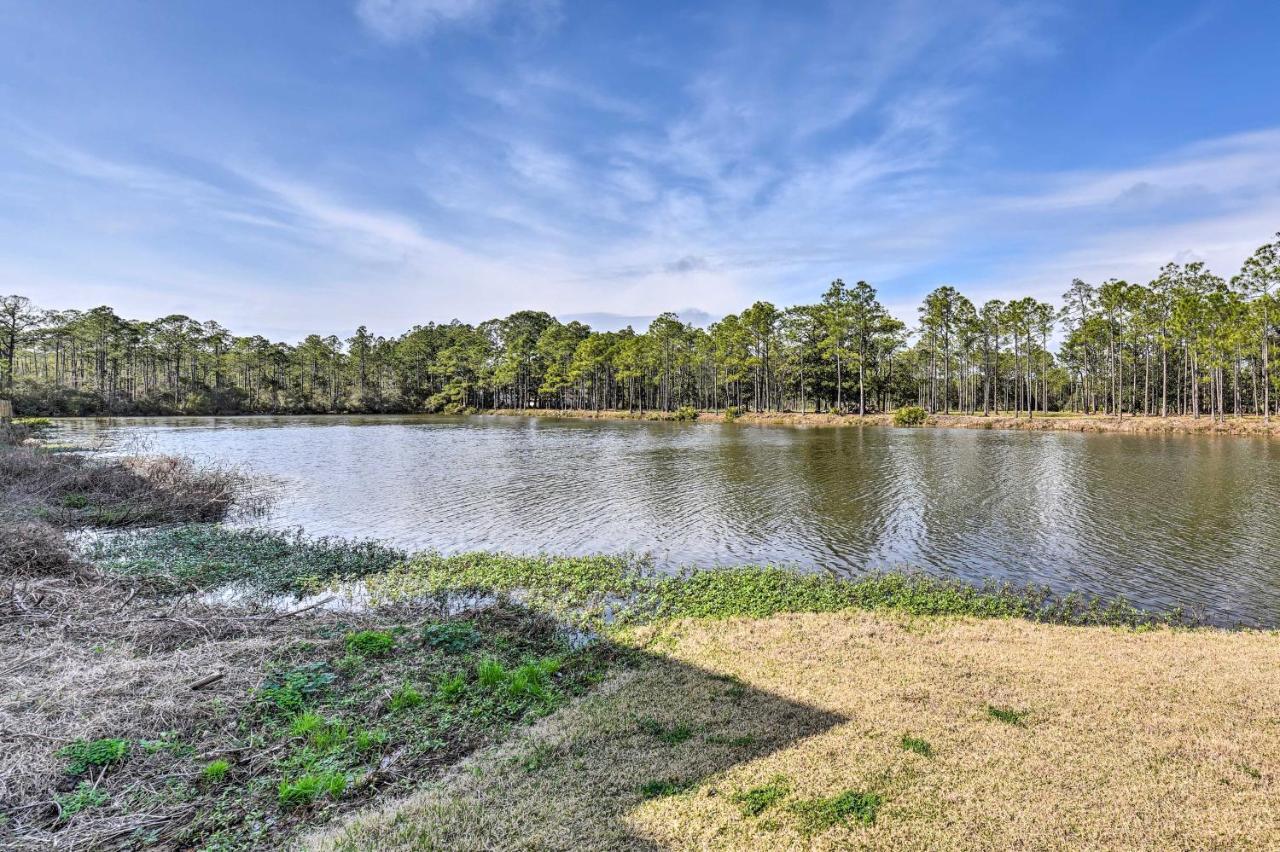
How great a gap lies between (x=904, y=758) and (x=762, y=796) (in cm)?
134

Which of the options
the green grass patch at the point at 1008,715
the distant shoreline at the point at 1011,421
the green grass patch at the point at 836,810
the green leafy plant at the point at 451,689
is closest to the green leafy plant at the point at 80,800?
the green leafy plant at the point at 451,689

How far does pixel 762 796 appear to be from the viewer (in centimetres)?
439

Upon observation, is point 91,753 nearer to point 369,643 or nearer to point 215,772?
point 215,772

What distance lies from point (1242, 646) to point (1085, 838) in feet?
21.0

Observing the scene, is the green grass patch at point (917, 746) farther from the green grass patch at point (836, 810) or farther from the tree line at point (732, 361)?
the tree line at point (732, 361)

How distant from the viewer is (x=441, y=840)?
4023 millimetres

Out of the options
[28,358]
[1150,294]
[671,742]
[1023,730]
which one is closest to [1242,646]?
[1023,730]

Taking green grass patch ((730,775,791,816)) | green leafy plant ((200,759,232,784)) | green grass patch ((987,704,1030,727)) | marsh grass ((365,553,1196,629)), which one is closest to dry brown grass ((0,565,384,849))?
green leafy plant ((200,759,232,784))

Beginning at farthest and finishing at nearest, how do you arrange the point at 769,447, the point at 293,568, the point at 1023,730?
the point at 769,447
the point at 293,568
the point at 1023,730

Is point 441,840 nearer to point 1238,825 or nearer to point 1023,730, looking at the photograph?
point 1023,730

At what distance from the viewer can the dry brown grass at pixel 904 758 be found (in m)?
3.98

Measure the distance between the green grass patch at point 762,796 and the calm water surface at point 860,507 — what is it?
8.83 meters

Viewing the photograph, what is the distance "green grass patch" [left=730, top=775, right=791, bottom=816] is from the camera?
168 inches

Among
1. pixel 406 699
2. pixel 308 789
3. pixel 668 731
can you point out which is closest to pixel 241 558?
pixel 406 699
